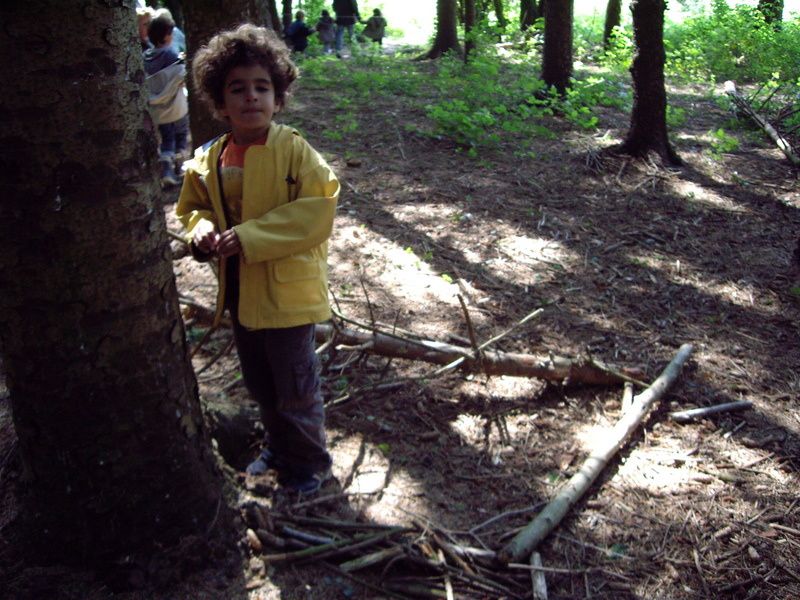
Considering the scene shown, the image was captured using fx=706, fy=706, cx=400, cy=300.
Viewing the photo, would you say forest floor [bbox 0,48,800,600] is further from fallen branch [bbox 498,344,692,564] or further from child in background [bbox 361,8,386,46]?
child in background [bbox 361,8,386,46]

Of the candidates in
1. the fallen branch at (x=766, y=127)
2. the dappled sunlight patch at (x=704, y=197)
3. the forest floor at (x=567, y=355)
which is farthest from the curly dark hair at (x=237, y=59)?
the fallen branch at (x=766, y=127)

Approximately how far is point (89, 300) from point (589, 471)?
2.31m

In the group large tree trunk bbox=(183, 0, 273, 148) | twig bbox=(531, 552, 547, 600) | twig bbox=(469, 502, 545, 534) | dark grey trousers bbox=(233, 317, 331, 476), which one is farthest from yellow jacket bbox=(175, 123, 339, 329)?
large tree trunk bbox=(183, 0, 273, 148)

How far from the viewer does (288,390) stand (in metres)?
2.95

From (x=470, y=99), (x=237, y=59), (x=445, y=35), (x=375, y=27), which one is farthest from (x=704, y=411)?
(x=375, y=27)

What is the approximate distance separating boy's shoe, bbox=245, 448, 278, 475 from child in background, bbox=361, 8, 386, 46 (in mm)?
21462

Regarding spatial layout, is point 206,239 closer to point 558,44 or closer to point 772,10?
point 558,44

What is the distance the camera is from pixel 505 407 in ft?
13.1

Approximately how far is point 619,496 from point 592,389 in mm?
921

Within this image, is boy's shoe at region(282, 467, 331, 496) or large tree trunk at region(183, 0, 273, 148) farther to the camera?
large tree trunk at region(183, 0, 273, 148)

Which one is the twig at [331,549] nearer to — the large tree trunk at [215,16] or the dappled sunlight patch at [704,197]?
the large tree trunk at [215,16]

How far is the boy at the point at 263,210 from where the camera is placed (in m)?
2.66

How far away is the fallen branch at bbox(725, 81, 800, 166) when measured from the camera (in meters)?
8.70

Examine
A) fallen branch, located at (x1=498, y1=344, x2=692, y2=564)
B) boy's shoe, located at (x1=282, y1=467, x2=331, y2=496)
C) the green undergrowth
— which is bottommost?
fallen branch, located at (x1=498, y1=344, x2=692, y2=564)
